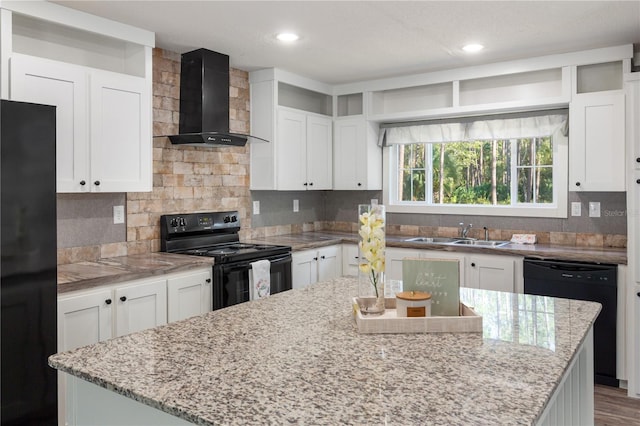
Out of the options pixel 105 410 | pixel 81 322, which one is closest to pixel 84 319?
pixel 81 322

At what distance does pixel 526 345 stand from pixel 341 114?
4.14 m

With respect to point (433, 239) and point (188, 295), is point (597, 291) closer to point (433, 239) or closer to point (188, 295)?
point (433, 239)

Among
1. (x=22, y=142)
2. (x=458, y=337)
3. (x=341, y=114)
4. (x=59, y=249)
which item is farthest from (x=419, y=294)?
(x=341, y=114)

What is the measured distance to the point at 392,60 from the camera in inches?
170

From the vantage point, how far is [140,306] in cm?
306

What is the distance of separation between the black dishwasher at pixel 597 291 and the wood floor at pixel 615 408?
0.37 ft

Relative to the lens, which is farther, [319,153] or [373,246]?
[319,153]

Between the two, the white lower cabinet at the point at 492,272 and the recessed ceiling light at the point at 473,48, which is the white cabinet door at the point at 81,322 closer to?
the white lower cabinet at the point at 492,272

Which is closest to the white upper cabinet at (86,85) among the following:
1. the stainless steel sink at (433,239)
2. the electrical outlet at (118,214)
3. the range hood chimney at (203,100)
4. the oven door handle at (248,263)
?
the electrical outlet at (118,214)

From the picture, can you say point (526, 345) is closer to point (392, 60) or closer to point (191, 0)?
point (191, 0)

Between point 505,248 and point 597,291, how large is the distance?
28.1 inches

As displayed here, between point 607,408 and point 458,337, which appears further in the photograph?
point 607,408

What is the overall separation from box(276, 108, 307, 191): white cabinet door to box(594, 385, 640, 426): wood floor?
2.93 m

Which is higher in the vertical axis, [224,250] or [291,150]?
[291,150]
